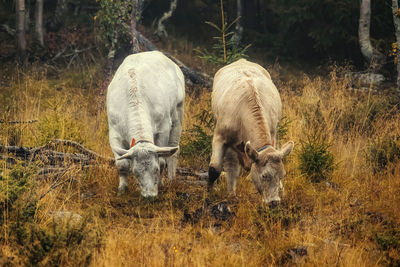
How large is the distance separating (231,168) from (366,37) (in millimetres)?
9699

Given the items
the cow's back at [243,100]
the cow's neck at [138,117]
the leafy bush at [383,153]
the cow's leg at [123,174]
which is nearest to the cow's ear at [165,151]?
the cow's neck at [138,117]

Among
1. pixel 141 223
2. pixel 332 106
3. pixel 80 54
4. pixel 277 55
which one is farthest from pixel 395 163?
pixel 80 54

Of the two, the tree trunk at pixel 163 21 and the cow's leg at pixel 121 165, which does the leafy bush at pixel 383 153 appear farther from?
the tree trunk at pixel 163 21

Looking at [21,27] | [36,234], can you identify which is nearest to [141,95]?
[36,234]

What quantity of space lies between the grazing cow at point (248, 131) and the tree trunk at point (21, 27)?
8902mm

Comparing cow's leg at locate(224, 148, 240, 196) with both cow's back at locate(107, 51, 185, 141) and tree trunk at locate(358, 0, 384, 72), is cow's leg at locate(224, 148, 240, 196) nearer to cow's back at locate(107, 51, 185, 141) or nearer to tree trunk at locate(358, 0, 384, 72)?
cow's back at locate(107, 51, 185, 141)

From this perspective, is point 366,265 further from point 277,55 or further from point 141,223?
point 277,55

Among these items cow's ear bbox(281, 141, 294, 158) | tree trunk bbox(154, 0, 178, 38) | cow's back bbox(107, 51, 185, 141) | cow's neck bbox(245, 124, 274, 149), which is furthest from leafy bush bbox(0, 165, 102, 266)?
tree trunk bbox(154, 0, 178, 38)

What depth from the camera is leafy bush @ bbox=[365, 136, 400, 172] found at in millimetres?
8242

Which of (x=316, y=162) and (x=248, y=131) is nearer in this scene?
(x=248, y=131)

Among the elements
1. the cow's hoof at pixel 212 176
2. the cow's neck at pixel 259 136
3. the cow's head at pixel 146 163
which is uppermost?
the cow's neck at pixel 259 136

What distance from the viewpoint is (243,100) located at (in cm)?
687

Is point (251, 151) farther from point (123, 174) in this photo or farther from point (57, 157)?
point (57, 157)

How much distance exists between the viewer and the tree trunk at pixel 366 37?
1494 centimetres
